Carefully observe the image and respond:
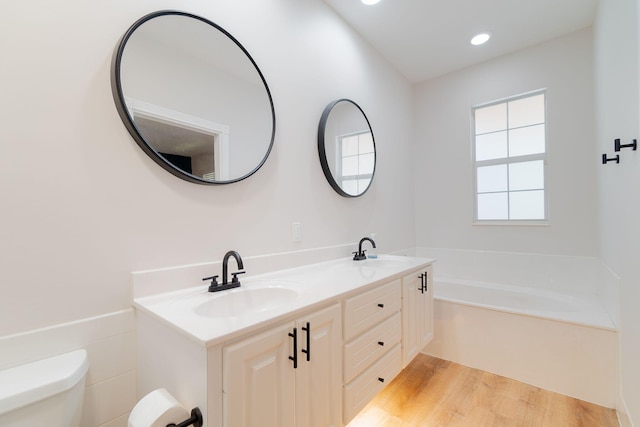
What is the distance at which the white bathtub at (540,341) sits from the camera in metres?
1.83

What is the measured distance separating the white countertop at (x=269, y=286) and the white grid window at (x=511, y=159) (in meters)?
1.58

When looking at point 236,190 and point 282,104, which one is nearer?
point 236,190

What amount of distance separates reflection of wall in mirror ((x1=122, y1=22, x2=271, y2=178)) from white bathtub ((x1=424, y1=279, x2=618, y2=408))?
209cm

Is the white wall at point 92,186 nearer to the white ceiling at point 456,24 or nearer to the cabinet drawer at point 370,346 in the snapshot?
the cabinet drawer at point 370,346

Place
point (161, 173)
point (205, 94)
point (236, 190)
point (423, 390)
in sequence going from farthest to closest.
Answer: point (423, 390)
point (236, 190)
point (205, 94)
point (161, 173)

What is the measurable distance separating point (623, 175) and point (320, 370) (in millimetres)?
2021

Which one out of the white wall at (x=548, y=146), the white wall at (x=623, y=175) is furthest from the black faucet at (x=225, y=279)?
the white wall at (x=548, y=146)

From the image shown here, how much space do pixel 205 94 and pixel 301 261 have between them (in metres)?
1.09

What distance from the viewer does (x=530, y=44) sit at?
267 cm

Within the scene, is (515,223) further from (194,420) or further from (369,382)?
(194,420)

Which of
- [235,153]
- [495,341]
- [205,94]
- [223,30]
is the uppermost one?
[223,30]

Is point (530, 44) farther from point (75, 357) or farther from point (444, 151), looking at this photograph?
point (75, 357)

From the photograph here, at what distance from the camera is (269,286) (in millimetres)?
1355

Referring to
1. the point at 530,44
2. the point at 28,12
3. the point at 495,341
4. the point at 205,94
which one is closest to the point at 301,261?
the point at 205,94
